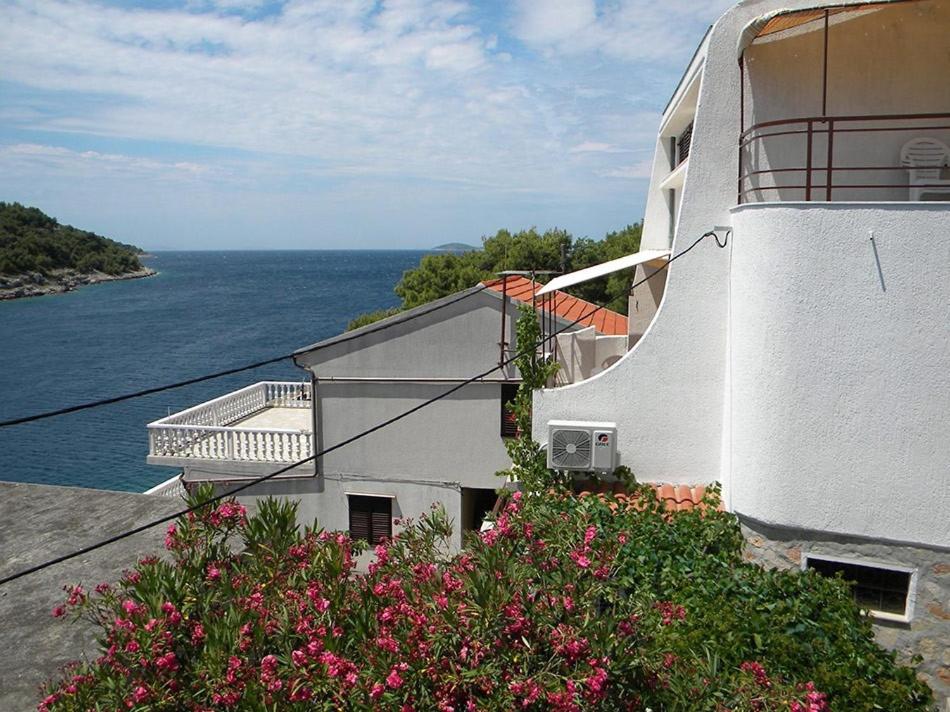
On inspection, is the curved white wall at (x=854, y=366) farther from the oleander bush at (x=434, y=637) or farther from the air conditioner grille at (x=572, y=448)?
the air conditioner grille at (x=572, y=448)

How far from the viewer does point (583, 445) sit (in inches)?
399

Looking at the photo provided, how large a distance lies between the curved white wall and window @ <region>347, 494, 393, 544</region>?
34.9 ft

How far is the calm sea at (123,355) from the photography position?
41656mm

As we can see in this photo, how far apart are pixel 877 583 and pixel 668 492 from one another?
2.72 metres

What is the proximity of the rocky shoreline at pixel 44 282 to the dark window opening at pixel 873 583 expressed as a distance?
13265 centimetres

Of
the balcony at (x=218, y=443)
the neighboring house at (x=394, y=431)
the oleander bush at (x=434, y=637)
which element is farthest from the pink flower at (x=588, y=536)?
the balcony at (x=218, y=443)

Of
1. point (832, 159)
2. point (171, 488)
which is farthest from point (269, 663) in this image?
point (171, 488)

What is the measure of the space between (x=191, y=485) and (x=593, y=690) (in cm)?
1503

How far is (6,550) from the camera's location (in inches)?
475

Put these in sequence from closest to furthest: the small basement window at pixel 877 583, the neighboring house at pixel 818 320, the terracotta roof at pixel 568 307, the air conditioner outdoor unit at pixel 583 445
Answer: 1. the neighboring house at pixel 818 320
2. the small basement window at pixel 877 583
3. the air conditioner outdoor unit at pixel 583 445
4. the terracotta roof at pixel 568 307

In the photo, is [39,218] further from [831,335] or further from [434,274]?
[831,335]

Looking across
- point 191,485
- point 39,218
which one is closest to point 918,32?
point 191,485

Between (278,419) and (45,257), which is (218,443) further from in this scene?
(45,257)

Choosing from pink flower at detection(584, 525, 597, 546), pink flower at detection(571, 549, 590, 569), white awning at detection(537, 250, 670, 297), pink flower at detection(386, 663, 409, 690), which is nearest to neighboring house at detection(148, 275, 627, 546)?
white awning at detection(537, 250, 670, 297)
